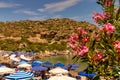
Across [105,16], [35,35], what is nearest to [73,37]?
[105,16]

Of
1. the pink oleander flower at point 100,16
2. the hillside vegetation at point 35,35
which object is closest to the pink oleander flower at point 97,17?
the pink oleander flower at point 100,16

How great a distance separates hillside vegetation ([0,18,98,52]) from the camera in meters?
89.0

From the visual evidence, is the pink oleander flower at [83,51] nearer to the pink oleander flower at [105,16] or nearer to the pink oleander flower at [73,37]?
the pink oleander flower at [73,37]

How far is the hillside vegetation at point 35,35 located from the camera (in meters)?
89.0

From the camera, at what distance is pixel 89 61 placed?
5.34m

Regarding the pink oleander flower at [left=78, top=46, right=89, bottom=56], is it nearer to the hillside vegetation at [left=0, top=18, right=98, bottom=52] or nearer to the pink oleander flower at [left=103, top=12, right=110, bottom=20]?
the pink oleander flower at [left=103, top=12, right=110, bottom=20]

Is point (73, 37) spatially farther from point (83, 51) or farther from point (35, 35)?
point (35, 35)

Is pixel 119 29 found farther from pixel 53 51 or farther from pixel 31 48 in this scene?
pixel 53 51

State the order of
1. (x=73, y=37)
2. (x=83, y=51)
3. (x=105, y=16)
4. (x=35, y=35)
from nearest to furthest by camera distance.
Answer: (x=83, y=51) → (x=73, y=37) → (x=105, y=16) → (x=35, y=35)

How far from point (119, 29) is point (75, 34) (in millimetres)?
971

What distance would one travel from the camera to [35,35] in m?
116

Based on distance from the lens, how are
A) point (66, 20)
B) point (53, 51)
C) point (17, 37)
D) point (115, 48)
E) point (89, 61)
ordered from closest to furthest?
point (115, 48) → point (89, 61) → point (53, 51) → point (17, 37) → point (66, 20)

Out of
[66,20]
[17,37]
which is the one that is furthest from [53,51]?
[66,20]

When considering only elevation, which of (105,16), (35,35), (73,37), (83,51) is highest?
(35,35)
